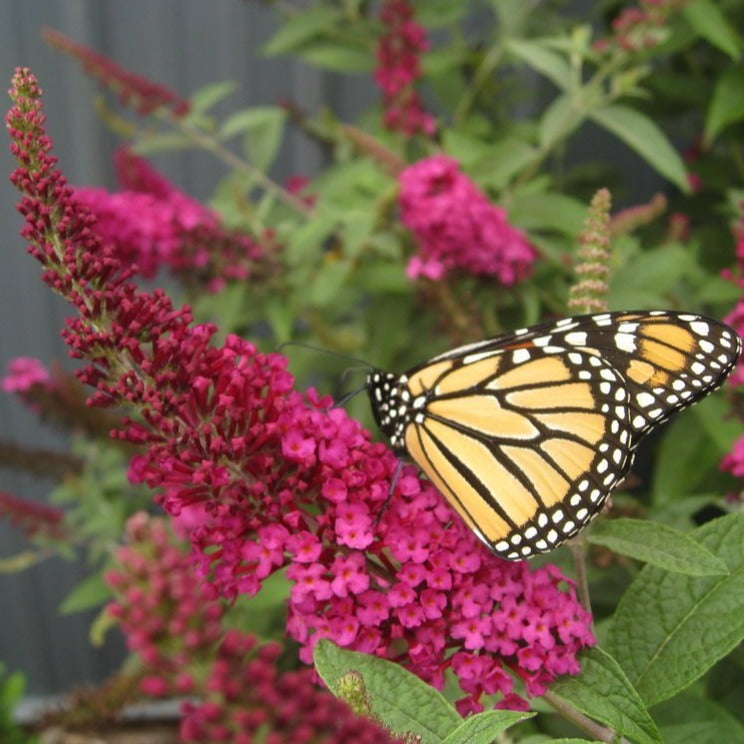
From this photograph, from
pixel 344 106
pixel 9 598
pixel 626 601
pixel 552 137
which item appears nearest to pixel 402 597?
pixel 626 601

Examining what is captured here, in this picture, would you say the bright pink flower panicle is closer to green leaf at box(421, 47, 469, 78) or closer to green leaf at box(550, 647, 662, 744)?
green leaf at box(421, 47, 469, 78)

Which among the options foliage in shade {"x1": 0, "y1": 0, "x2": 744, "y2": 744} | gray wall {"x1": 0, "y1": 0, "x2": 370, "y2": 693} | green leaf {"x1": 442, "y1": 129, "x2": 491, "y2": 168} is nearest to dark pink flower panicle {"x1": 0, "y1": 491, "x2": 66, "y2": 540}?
foliage in shade {"x1": 0, "y1": 0, "x2": 744, "y2": 744}

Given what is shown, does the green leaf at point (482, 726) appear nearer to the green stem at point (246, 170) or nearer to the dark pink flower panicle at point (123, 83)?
the green stem at point (246, 170)

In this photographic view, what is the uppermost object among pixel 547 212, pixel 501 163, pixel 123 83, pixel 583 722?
pixel 123 83

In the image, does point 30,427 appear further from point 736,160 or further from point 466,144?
point 736,160

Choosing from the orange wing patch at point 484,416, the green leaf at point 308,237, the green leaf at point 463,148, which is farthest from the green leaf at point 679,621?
the green leaf at point 463,148

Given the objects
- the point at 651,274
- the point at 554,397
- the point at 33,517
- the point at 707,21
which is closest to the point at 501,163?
the point at 651,274

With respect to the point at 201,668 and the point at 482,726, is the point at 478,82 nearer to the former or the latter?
the point at 482,726
